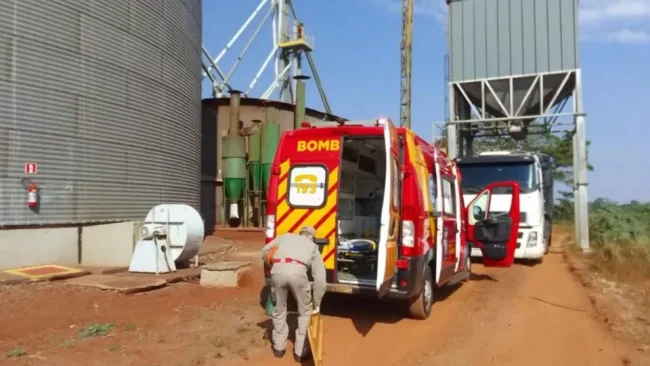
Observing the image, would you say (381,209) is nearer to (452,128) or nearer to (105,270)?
(105,270)

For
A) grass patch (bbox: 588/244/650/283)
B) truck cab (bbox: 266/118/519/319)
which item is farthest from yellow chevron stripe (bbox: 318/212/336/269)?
grass patch (bbox: 588/244/650/283)

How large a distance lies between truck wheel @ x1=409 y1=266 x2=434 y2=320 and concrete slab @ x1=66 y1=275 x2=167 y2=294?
485cm

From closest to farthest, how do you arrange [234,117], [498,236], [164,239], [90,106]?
1. [498,236]
2. [164,239]
3. [90,106]
4. [234,117]

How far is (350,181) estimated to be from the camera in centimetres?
1005

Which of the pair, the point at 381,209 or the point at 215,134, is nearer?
the point at 381,209

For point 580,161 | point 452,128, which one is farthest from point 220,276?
point 580,161

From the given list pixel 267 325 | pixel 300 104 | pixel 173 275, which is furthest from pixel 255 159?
pixel 267 325

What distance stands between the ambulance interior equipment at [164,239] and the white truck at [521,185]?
7.37 meters

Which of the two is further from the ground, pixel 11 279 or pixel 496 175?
pixel 496 175

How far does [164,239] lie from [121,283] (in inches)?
71.9

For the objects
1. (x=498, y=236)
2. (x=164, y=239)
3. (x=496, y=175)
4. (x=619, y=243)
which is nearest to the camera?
(x=498, y=236)

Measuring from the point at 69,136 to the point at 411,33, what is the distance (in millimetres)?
37551

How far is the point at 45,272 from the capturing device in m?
11.4

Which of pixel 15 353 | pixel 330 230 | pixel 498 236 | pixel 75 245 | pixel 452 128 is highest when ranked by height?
pixel 452 128
